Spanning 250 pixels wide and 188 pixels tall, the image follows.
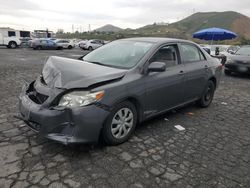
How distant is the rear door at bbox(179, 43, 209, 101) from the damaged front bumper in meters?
2.18

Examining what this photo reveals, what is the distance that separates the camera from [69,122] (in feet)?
9.14

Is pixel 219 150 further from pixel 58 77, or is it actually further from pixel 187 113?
pixel 58 77

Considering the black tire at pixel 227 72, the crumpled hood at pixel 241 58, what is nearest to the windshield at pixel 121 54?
the crumpled hood at pixel 241 58

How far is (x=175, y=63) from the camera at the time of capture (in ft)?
13.9

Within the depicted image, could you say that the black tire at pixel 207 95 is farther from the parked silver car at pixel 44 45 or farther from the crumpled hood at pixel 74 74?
the parked silver car at pixel 44 45

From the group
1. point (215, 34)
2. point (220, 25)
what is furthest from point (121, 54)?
point (220, 25)

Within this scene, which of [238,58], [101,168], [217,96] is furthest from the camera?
[238,58]

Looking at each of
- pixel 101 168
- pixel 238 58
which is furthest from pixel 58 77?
pixel 238 58

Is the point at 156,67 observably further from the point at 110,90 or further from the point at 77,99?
the point at 77,99

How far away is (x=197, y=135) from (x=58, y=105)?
2.36 meters

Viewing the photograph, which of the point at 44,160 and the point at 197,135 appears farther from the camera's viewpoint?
the point at 197,135

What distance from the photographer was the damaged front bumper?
277cm

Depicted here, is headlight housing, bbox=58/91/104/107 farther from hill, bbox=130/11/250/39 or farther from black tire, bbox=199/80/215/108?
hill, bbox=130/11/250/39

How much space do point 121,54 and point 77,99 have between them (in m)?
1.44
